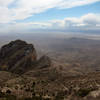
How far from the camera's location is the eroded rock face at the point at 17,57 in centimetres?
7365

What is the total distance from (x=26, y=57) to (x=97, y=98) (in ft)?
186

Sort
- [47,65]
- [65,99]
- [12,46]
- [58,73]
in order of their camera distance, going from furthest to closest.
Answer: [12,46]
[47,65]
[58,73]
[65,99]

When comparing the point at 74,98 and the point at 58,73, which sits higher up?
the point at 74,98

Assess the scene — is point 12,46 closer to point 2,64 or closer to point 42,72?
point 2,64

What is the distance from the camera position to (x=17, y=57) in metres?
78.6

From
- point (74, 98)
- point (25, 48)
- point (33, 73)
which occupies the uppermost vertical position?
point (25, 48)

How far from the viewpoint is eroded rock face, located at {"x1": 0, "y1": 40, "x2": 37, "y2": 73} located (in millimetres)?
73650

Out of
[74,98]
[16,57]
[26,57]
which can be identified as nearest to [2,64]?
[16,57]

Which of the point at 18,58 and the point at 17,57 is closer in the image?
the point at 18,58

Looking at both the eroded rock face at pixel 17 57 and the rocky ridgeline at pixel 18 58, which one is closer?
the rocky ridgeline at pixel 18 58

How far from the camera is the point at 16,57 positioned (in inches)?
3093

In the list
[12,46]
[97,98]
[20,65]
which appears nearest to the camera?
[97,98]

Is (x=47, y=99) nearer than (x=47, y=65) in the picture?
Yes

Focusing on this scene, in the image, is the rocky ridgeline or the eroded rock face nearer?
the rocky ridgeline
